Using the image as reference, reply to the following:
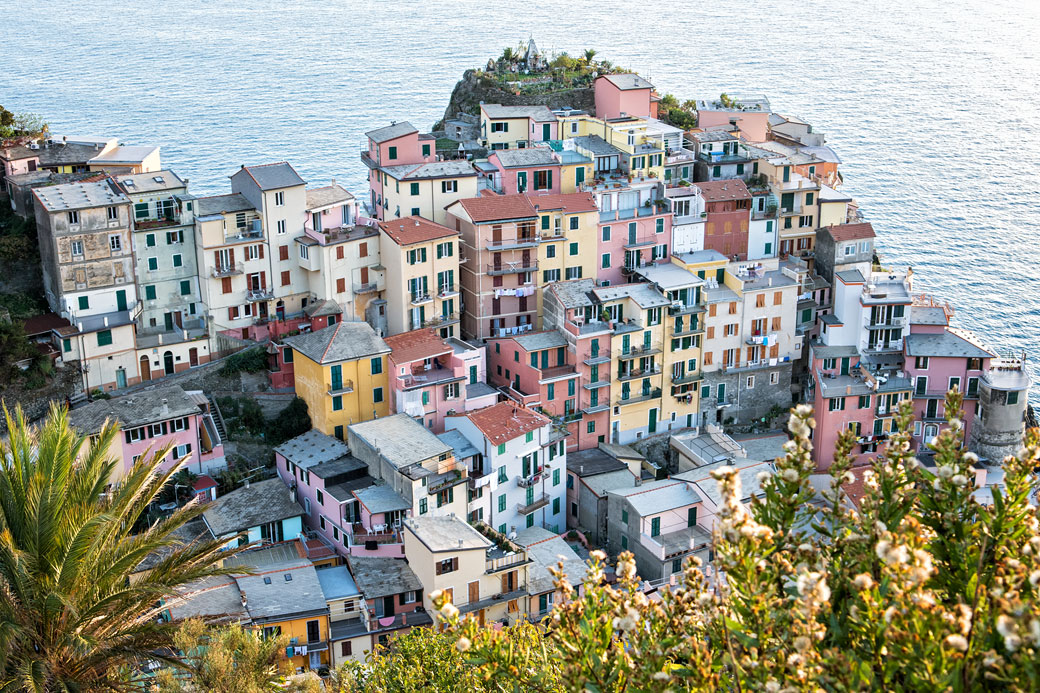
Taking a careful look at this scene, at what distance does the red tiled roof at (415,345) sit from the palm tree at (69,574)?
90.0 ft

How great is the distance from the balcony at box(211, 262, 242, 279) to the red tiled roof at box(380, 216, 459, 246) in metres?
6.14

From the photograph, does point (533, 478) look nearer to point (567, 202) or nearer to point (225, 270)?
point (567, 202)

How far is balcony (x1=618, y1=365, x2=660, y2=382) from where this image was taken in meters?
54.2

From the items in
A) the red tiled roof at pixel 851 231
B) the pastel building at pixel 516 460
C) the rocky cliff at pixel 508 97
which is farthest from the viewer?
the rocky cliff at pixel 508 97

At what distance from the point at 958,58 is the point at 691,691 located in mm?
135875

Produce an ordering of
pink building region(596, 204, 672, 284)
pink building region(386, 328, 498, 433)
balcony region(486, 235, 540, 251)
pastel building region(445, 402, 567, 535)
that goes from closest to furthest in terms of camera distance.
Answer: pastel building region(445, 402, 567, 535), pink building region(386, 328, 498, 433), balcony region(486, 235, 540, 251), pink building region(596, 204, 672, 284)

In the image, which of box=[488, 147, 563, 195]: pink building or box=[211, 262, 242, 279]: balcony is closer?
box=[211, 262, 242, 279]: balcony

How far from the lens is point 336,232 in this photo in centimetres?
5306

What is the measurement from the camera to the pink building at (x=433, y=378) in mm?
48781

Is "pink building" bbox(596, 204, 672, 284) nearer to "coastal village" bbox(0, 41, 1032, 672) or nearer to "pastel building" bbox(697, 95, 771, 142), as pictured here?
"coastal village" bbox(0, 41, 1032, 672)

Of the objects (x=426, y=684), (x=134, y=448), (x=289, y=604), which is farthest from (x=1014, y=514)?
(x=134, y=448)

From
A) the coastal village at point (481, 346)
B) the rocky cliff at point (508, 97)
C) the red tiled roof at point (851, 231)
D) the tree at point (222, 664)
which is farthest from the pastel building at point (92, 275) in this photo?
the red tiled roof at point (851, 231)

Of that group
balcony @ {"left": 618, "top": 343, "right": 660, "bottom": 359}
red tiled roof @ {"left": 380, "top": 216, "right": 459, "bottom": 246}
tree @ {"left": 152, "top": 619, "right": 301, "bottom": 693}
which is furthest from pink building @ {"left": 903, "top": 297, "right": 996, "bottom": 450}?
tree @ {"left": 152, "top": 619, "right": 301, "bottom": 693}

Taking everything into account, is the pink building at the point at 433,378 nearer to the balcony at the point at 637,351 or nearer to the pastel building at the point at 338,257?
the pastel building at the point at 338,257
